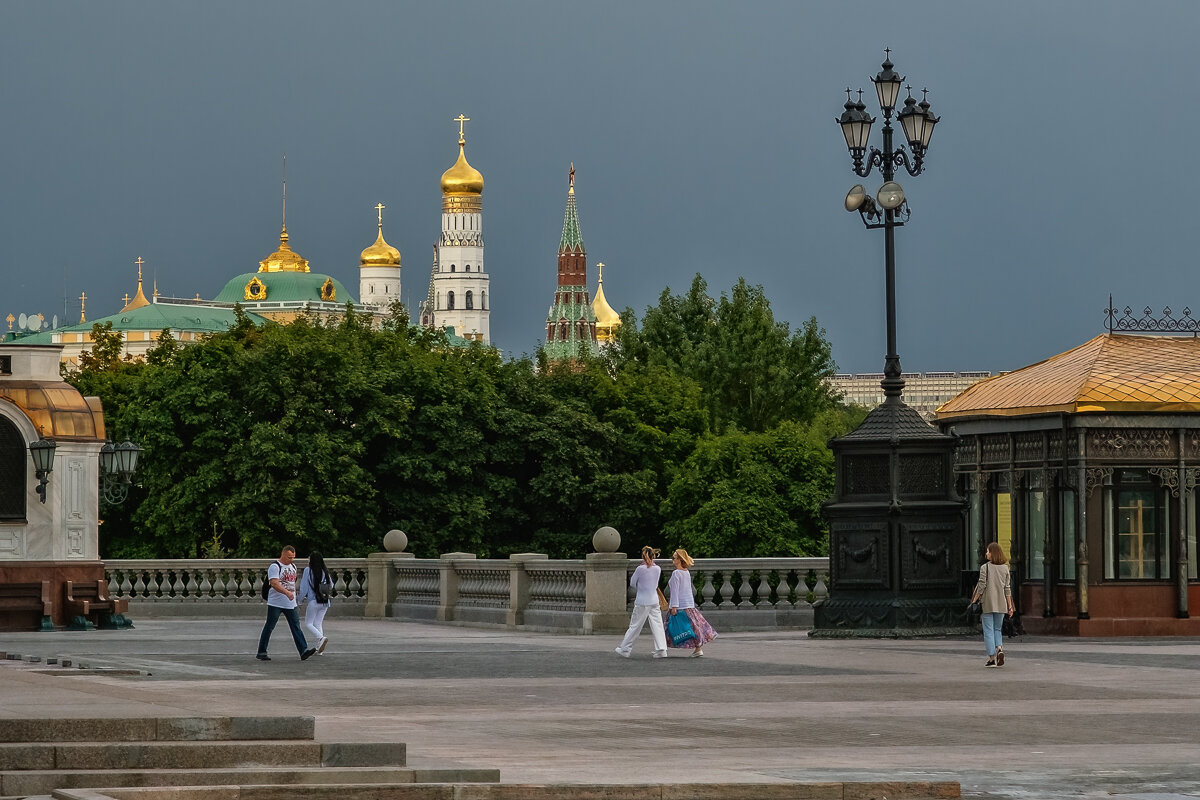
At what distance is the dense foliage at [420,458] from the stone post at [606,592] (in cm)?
2349

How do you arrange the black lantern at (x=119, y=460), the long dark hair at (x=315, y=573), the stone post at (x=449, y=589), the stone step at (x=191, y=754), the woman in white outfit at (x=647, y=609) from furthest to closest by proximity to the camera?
the stone post at (x=449, y=589)
the black lantern at (x=119, y=460)
the long dark hair at (x=315, y=573)
the woman in white outfit at (x=647, y=609)
the stone step at (x=191, y=754)

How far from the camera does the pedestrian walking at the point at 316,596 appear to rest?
26.8m

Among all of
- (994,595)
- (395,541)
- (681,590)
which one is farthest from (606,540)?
(395,541)

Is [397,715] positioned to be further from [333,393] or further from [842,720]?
[333,393]

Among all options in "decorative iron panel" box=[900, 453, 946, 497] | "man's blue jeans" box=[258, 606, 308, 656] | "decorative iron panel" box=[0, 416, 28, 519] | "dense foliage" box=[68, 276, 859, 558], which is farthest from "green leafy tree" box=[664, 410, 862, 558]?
"man's blue jeans" box=[258, 606, 308, 656]

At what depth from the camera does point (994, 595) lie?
24.3 meters

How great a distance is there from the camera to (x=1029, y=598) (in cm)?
2984

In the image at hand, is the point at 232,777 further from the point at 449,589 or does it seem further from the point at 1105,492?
the point at 449,589

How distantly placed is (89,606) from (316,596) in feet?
22.4

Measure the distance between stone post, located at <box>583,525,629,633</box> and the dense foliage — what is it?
2349cm

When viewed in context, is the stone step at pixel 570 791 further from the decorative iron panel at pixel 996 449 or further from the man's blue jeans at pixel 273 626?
the decorative iron panel at pixel 996 449

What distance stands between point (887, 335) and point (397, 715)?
13.8 m

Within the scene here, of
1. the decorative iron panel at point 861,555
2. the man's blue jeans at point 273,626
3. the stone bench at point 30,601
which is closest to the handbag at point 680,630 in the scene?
the decorative iron panel at point 861,555

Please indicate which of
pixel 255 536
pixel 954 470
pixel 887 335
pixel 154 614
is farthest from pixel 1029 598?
pixel 255 536
